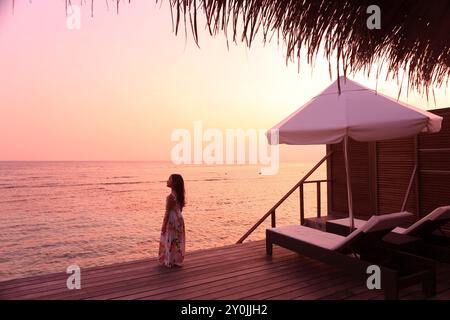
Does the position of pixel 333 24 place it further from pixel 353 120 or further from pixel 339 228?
pixel 339 228

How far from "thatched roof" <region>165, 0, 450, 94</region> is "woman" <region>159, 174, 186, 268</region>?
3.02 m

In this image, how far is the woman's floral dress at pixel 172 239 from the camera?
480 cm

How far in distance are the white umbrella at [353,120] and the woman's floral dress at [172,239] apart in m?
1.82

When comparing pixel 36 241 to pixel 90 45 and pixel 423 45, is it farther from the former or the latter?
pixel 423 45

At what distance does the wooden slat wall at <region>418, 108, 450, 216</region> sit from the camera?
654cm

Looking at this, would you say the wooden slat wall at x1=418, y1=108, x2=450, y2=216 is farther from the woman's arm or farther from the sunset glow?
the woman's arm

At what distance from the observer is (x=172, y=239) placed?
4922mm

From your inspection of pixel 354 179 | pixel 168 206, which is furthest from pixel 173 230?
pixel 354 179

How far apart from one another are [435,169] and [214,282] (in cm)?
530

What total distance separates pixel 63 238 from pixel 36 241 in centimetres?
142

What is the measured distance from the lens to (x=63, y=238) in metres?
19.8

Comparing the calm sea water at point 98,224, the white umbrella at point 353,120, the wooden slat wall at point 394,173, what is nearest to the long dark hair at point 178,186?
the white umbrella at point 353,120

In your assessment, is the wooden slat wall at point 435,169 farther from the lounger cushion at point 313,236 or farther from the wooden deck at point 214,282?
the lounger cushion at point 313,236
